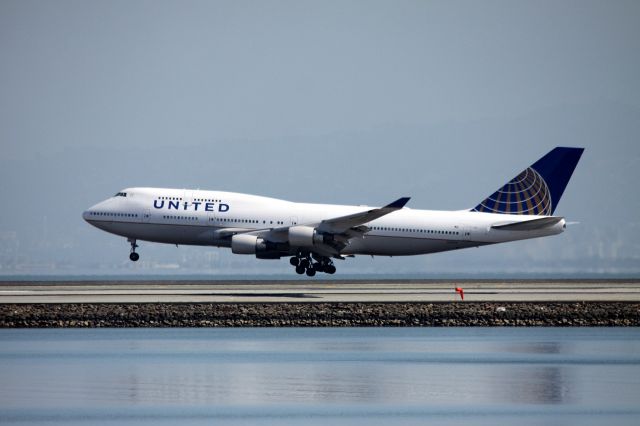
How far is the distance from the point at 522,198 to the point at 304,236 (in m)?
15.2

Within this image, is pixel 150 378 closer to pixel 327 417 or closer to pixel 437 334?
pixel 327 417

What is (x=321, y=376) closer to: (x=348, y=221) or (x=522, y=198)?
(x=348, y=221)

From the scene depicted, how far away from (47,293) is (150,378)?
66.0 feet

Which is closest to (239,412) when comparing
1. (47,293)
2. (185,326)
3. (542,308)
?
(185,326)

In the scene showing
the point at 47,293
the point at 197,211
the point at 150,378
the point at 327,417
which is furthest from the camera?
the point at 197,211

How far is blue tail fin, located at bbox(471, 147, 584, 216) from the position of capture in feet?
225

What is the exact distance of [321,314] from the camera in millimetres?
48375

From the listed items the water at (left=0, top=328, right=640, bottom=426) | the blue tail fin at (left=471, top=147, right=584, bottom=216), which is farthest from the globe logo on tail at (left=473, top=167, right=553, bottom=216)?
the water at (left=0, top=328, right=640, bottom=426)

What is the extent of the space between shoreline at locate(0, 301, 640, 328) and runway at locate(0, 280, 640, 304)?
1159 millimetres

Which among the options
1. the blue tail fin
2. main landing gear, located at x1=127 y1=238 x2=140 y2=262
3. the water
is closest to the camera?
the water

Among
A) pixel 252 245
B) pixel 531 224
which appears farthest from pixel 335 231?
pixel 531 224

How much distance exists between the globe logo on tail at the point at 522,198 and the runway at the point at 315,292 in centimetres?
424

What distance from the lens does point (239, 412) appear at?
31688 mm

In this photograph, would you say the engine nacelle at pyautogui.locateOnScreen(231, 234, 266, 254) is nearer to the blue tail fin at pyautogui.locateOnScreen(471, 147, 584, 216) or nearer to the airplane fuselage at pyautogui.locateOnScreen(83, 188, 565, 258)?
the airplane fuselage at pyautogui.locateOnScreen(83, 188, 565, 258)
